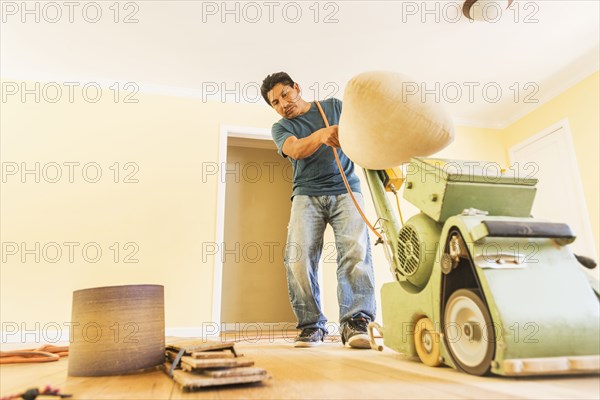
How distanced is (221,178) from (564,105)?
2.89 meters

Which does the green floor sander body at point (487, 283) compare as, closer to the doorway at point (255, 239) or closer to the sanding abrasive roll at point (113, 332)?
the sanding abrasive roll at point (113, 332)

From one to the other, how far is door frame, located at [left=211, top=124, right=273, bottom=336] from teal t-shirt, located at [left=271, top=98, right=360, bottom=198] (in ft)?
4.58

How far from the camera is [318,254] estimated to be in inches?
68.4

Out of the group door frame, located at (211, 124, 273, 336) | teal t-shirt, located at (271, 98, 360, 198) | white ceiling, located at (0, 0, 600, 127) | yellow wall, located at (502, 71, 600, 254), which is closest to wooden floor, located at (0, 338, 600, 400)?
teal t-shirt, located at (271, 98, 360, 198)

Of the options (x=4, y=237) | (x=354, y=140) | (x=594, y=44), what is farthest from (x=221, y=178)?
(x=594, y=44)

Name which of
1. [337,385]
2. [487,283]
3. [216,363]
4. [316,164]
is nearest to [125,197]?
[316,164]

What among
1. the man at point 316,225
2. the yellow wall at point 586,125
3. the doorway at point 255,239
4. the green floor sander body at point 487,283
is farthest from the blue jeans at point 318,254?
the yellow wall at point 586,125

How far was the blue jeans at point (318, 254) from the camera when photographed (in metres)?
1.58

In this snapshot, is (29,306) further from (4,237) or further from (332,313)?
(332,313)

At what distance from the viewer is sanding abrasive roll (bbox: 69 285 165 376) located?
32.3 inches

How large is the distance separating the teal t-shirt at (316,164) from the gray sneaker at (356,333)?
54 centimetres

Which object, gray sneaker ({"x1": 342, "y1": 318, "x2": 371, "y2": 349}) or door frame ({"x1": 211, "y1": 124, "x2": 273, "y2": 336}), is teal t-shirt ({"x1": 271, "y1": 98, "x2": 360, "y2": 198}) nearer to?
gray sneaker ({"x1": 342, "y1": 318, "x2": 371, "y2": 349})

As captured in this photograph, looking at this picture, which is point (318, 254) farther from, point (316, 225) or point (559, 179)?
point (559, 179)

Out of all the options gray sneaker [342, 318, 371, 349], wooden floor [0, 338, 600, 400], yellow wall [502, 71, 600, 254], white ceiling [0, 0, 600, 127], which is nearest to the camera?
wooden floor [0, 338, 600, 400]
